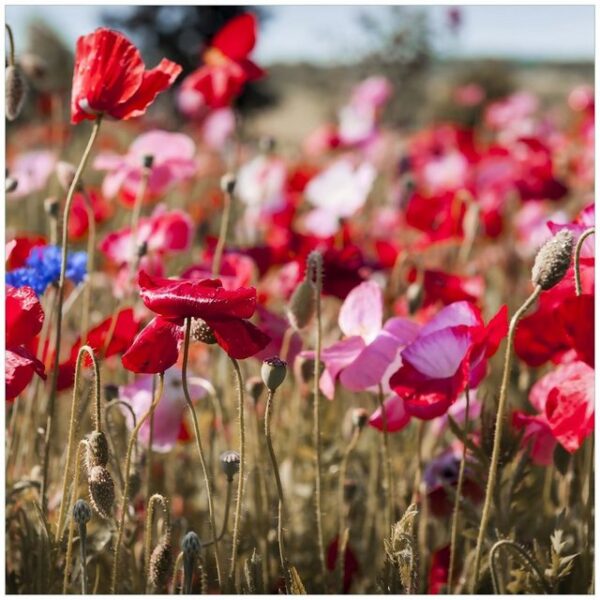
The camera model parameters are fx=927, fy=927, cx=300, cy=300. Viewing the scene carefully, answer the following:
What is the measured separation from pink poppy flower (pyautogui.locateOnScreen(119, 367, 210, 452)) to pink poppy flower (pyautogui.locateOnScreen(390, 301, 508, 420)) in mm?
362

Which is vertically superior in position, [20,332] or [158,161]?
[158,161]

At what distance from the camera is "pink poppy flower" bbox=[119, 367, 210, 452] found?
128 centimetres

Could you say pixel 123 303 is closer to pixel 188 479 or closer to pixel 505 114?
pixel 188 479

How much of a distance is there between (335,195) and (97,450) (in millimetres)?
1172

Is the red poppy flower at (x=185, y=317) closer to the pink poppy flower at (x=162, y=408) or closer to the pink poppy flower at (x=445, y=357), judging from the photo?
the pink poppy flower at (x=445, y=357)

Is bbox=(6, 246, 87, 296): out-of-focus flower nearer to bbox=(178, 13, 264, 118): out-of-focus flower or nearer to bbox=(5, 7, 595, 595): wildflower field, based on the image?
bbox=(5, 7, 595, 595): wildflower field

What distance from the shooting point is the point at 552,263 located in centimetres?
84

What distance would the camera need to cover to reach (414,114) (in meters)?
9.06

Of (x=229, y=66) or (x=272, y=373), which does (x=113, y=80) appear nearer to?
(x=272, y=373)

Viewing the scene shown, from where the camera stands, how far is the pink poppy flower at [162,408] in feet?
4.19

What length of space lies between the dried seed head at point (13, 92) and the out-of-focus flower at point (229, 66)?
23.4 inches

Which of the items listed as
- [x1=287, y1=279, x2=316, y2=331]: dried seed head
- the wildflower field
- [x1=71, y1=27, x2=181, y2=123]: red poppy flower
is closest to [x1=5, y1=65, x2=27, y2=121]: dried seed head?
the wildflower field

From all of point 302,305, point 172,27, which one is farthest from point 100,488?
point 172,27

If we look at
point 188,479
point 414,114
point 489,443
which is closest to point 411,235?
point 188,479
